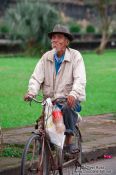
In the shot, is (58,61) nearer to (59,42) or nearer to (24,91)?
Result: (59,42)

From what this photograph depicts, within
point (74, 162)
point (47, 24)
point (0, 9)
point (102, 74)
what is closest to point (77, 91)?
point (74, 162)

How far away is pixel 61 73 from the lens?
7.95 metres

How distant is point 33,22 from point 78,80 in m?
30.6

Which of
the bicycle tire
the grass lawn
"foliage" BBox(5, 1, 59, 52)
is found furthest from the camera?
"foliage" BBox(5, 1, 59, 52)

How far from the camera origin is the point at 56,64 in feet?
26.3

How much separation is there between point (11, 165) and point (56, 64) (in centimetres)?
140

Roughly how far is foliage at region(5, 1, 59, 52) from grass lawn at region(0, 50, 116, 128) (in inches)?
310

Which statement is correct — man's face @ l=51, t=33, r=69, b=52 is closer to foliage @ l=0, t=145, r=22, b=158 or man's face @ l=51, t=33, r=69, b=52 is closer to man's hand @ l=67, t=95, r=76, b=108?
man's hand @ l=67, t=95, r=76, b=108

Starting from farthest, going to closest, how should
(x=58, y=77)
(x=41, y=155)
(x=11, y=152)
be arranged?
(x=11, y=152) < (x=58, y=77) < (x=41, y=155)

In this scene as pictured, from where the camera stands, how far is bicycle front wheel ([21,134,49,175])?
23.6 ft

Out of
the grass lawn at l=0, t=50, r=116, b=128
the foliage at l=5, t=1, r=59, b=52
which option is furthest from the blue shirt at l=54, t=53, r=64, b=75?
the foliage at l=5, t=1, r=59, b=52

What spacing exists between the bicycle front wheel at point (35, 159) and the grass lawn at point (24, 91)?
522cm

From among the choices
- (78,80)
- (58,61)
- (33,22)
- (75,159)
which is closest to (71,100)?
(78,80)

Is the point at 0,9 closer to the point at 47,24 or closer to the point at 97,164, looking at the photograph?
the point at 47,24
